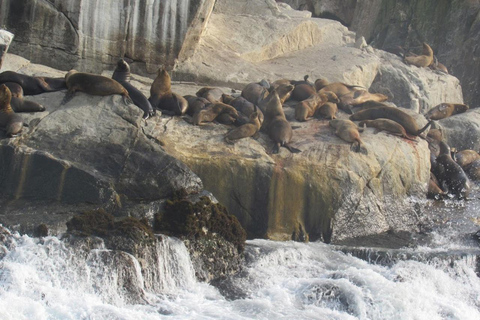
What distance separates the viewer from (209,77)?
43.4ft

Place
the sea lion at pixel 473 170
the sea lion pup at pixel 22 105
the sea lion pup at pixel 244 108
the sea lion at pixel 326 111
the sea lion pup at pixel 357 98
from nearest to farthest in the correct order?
1. the sea lion pup at pixel 22 105
2. the sea lion pup at pixel 244 108
3. the sea lion at pixel 326 111
4. the sea lion pup at pixel 357 98
5. the sea lion at pixel 473 170

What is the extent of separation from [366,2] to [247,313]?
17.5 m

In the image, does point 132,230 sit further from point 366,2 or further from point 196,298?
point 366,2

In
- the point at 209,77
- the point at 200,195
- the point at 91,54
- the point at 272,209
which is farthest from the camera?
the point at 209,77

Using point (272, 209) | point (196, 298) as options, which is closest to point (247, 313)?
point (196, 298)

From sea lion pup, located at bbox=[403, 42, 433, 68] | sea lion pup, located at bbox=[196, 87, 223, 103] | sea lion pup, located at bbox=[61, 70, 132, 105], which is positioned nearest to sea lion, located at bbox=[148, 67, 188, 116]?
sea lion pup, located at bbox=[196, 87, 223, 103]

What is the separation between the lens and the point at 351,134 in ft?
33.5

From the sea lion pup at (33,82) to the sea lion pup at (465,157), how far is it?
706cm

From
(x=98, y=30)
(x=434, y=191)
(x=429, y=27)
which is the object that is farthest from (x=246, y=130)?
(x=429, y=27)

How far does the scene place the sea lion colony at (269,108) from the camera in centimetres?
953

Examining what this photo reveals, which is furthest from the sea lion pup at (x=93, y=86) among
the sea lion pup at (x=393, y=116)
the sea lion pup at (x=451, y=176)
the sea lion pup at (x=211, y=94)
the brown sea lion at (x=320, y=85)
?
the sea lion pup at (x=451, y=176)

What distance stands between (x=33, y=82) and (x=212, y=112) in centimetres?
242

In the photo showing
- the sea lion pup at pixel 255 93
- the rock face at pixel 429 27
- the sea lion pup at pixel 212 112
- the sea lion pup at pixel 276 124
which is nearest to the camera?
the sea lion pup at pixel 276 124

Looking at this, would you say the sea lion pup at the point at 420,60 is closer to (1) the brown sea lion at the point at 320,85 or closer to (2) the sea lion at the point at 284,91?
(1) the brown sea lion at the point at 320,85
